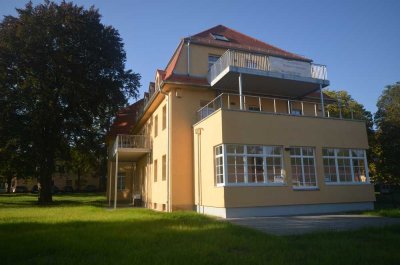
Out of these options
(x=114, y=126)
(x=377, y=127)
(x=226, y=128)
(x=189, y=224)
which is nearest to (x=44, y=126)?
(x=114, y=126)

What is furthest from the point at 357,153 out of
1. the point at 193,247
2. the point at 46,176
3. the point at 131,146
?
the point at 46,176

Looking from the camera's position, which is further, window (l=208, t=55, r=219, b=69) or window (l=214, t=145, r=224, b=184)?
window (l=208, t=55, r=219, b=69)

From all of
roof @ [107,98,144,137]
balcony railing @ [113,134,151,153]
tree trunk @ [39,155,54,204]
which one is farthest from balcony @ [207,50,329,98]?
tree trunk @ [39,155,54,204]

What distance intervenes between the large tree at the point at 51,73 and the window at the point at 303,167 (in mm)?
15277

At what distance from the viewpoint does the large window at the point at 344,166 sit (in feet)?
48.3

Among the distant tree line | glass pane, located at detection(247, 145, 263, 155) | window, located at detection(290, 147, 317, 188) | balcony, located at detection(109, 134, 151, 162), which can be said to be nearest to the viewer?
glass pane, located at detection(247, 145, 263, 155)

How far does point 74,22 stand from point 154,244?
20422 millimetres

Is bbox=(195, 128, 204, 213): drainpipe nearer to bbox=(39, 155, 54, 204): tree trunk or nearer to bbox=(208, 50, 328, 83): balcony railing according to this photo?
bbox=(208, 50, 328, 83): balcony railing

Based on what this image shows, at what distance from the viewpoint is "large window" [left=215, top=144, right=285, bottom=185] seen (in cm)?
1285

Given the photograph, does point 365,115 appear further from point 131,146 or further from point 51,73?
point 51,73

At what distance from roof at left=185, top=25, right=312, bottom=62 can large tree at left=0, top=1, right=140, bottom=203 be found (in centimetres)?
857

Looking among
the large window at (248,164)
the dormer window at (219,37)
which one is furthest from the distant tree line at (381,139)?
the large window at (248,164)

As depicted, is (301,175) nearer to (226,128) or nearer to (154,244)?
(226,128)

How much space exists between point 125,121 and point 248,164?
19883 millimetres
